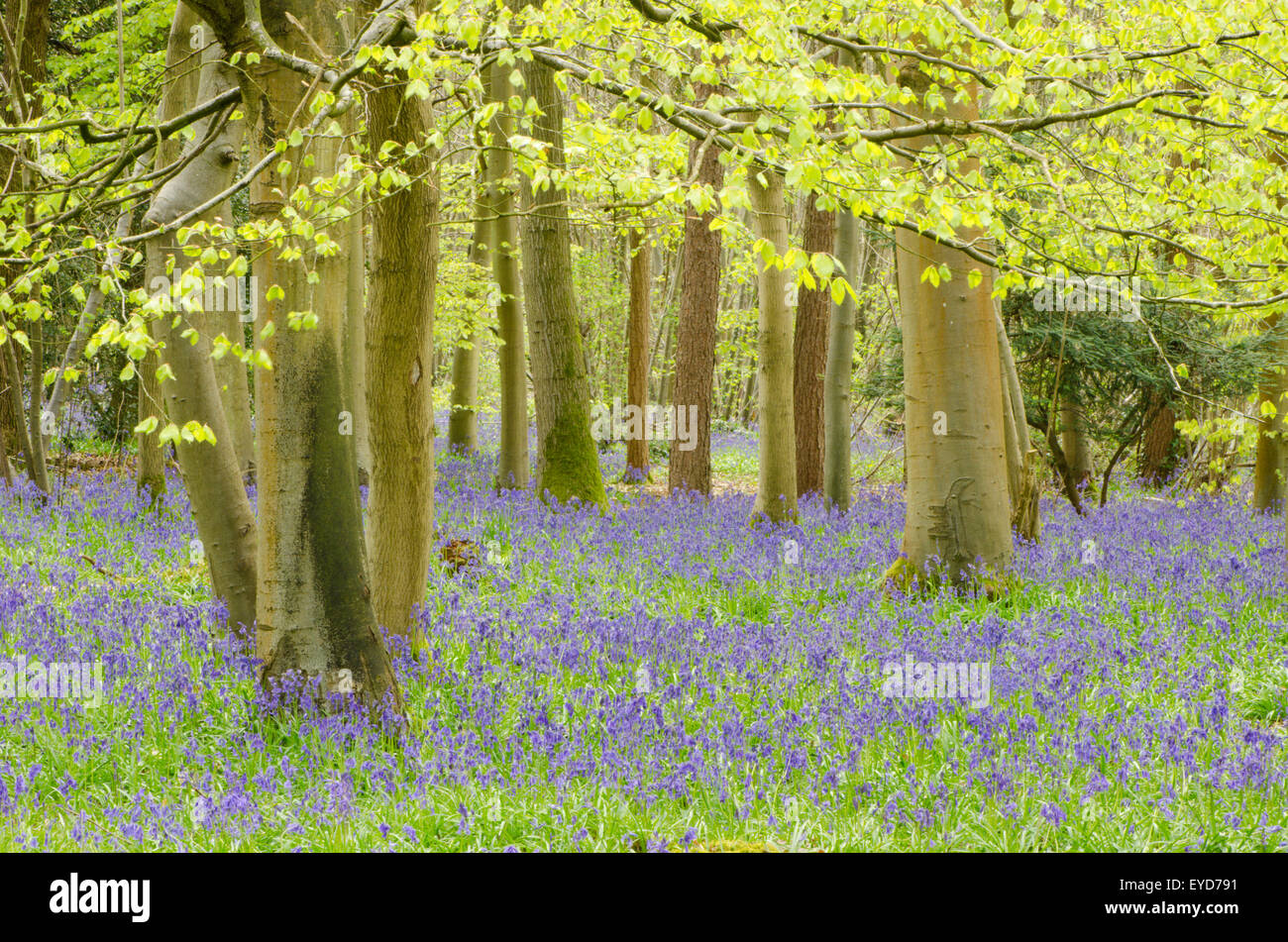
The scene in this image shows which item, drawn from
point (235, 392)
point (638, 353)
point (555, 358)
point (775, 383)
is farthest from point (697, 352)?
point (235, 392)

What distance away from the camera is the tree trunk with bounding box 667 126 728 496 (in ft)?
41.1

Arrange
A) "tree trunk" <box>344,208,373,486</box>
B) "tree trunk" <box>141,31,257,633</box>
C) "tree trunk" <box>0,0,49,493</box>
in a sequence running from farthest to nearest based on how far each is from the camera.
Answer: "tree trunk" <box>344,208,373,486</box> < "tree trunk" <box>141,31,257,633</box> < "tree trunk" <box>0,0,49,493</box>

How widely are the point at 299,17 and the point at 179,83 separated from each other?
5872 mm

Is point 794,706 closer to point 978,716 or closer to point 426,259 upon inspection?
point 978,716

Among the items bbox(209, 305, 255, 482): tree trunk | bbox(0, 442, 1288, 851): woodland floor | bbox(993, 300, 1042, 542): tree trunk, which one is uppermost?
bbox(209, 305, 255, 482): tree trunk

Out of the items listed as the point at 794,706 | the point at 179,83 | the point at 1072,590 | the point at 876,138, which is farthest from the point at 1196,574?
the point at 179,83

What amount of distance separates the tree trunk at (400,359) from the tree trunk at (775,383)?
15.0ft

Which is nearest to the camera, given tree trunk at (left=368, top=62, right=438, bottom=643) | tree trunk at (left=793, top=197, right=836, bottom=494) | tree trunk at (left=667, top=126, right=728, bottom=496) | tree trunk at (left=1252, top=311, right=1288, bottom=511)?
tree trunk at (left=368, top=62, right=438, bottom=643)

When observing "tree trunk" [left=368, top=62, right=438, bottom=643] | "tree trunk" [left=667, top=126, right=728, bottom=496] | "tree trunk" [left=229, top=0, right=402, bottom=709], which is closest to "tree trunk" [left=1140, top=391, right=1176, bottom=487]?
"tree trunk" [left=667, top=126, right=728, bottom=496]

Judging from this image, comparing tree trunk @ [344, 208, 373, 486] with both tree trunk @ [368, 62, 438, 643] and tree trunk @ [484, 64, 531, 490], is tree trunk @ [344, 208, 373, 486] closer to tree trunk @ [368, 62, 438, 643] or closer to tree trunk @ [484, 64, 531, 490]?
tree trunk @ [484, 64, 531, 490]

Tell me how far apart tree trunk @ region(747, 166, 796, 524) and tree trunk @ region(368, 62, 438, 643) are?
15.0 ft

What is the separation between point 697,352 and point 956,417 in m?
6.41

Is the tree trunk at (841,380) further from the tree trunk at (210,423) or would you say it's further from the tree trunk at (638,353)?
the tree trunk at (210,423)

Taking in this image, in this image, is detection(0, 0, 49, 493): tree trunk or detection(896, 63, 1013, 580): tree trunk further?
detection(896, 63, 1013, 580): tree trunk
